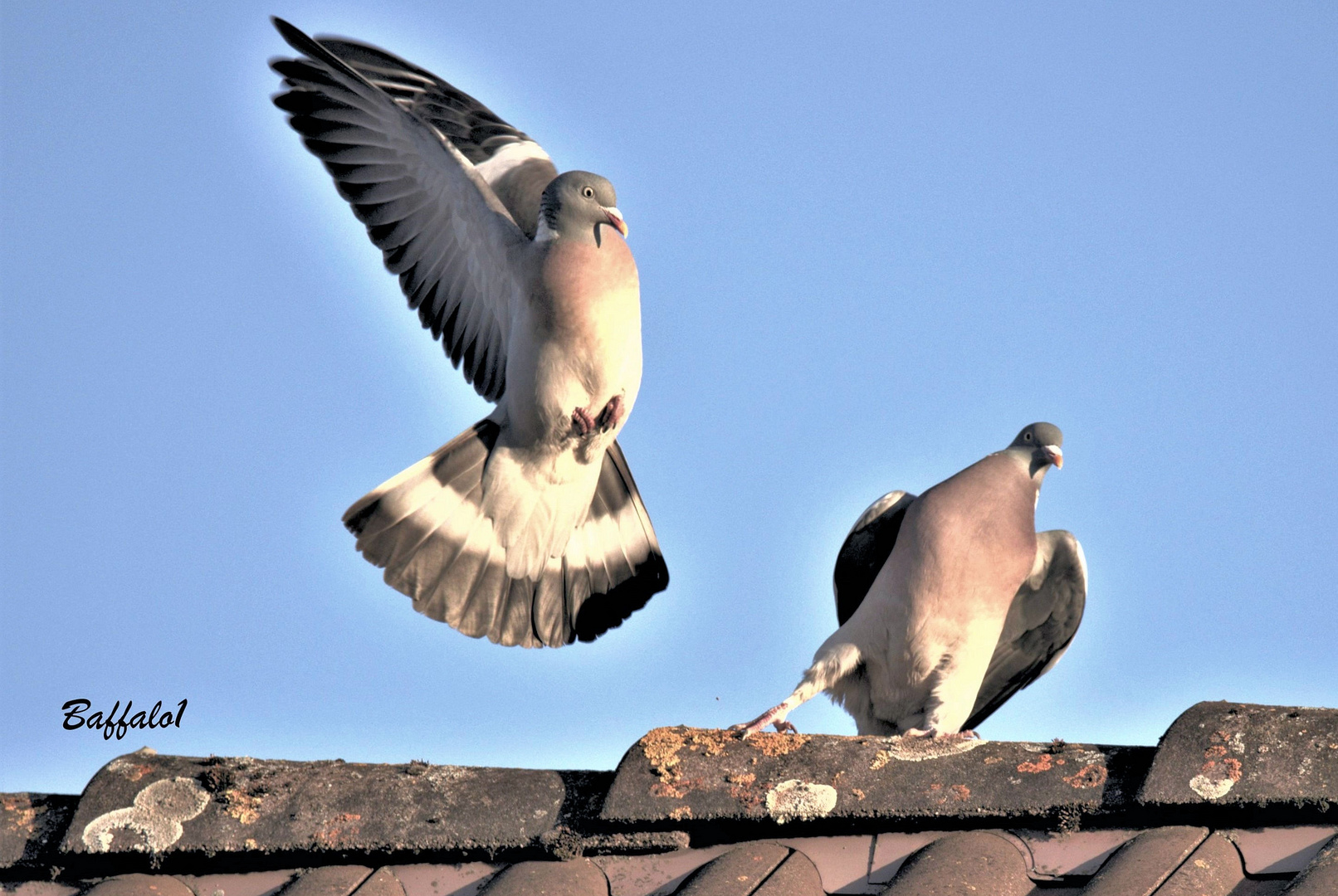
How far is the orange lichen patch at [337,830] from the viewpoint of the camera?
98.1 inches

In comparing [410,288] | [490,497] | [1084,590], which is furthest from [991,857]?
[410,288]

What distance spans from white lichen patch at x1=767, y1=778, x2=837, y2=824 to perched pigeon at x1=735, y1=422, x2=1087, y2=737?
6.39ft

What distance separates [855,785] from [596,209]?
9.46ft

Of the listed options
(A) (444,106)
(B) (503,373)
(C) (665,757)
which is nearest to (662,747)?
(C) (665,757)

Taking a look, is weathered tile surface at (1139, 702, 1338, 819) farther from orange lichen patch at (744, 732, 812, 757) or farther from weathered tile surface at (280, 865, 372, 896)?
weathered tile surface at (280, 865, 372, 896)

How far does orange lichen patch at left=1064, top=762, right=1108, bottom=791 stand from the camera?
2361 mm

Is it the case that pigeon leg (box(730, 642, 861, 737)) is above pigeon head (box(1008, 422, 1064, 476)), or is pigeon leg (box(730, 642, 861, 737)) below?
below

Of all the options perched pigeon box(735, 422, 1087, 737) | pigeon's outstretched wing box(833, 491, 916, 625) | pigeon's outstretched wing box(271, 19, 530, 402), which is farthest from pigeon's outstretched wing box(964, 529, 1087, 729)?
pigeon's outstretched wing box(271, 19, 530, 402)

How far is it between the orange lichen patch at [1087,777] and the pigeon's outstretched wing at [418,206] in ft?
10.5

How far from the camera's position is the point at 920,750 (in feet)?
8.23

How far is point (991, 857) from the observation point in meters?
2.25

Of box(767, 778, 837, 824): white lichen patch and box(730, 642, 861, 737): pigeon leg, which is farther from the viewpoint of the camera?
box(730, 642, 861, 737): pigeon leg

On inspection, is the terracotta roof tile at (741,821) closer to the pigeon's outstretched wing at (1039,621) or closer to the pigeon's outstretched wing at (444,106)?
the pigeon's outstretched wing at (1039,621)

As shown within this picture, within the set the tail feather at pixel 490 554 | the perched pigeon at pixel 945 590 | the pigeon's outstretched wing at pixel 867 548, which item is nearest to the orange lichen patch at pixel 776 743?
the perched pigeon at pixel 945 590
